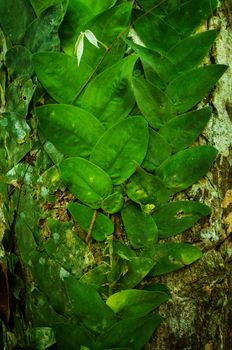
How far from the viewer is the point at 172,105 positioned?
937mm

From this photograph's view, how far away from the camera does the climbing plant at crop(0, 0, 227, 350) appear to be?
897 mm

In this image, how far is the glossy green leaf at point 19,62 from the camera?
0.97 metres

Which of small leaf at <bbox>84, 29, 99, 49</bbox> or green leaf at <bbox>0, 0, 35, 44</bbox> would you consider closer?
small leaf at <bbox>84, 29, 99, 49</bbox>

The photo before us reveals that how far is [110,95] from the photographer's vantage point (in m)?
0.92

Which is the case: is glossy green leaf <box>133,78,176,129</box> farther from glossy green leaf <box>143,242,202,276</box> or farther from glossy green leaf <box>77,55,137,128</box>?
glossy green leaf <box>143,242,202,276</box>

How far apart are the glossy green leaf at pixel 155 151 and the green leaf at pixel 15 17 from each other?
1.16ft

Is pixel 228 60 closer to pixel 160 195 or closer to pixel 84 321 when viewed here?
pixel 160 195

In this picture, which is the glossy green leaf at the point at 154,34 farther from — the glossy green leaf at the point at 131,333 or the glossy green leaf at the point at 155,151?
the glossy green leaf at the point at 131,333

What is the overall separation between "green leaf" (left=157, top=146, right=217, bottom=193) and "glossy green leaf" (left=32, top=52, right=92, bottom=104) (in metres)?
0.23

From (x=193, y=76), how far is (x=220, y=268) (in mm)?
388

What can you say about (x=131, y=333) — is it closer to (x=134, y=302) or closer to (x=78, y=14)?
(x=134, y=302)

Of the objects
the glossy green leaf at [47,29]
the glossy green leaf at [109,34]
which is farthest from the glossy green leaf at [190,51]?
the glossy green leaf at [47,29]

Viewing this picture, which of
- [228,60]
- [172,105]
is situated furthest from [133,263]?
[228,60]

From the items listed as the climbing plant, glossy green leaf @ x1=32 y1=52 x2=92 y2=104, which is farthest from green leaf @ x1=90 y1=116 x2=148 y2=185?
glossy green leaf @ x1=32 y1=52 x2=92 y2=104
